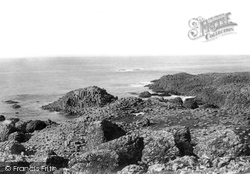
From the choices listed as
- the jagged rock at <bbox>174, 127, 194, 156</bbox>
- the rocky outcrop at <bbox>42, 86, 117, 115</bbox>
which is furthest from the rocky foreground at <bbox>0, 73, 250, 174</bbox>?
the rocky outcrop at <bbox>42, 86, 117, 115</bbox>

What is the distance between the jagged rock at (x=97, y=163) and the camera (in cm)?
1606

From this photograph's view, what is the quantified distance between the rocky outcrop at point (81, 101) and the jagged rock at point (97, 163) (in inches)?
1460

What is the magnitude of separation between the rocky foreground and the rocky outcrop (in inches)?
369

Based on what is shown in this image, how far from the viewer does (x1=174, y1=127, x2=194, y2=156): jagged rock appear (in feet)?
61.3

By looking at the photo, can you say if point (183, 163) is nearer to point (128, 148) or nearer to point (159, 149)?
point (159, 149)

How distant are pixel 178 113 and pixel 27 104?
35.6 m

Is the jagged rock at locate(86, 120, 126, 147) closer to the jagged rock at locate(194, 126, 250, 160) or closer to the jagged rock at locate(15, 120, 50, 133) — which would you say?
the jagged rock at locate(194, 126, 250, 160)

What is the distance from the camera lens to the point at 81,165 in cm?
1648

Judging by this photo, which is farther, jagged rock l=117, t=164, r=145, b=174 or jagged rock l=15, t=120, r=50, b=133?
jagged rock l=15, t=120, r=50, b=133

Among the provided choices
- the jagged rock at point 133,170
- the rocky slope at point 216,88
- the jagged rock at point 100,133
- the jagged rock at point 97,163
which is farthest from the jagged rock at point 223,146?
the rocky slope at point 216,88

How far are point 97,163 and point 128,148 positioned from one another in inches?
84.2

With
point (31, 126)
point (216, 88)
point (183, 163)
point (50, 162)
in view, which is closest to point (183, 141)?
point (183, 163)

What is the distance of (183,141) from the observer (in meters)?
19.4

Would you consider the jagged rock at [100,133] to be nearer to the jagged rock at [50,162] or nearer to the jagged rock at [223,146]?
the jagged rock at [50,162]
